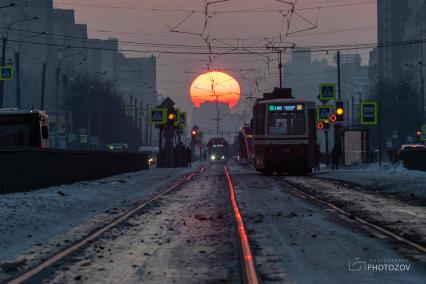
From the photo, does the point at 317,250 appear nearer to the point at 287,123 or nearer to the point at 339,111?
the point at 287,123

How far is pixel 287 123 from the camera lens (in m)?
34.5

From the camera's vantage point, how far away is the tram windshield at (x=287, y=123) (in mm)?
34406

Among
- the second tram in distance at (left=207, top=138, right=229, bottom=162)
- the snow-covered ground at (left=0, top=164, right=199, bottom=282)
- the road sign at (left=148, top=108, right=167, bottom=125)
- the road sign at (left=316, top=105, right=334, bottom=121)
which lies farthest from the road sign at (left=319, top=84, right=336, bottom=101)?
the second tram in distance at (left=207, top=138, right=229, bottom=162)

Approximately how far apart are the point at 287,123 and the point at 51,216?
66.1ft

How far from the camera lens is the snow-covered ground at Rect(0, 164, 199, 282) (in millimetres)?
11227

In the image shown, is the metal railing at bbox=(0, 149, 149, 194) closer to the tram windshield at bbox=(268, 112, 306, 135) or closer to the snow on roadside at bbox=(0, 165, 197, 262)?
the snow on roadside at bbox=(0, 165, 197, 262)

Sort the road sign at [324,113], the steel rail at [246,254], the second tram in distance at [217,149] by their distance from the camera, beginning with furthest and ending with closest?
the second tram in distance at [217,149], the road sign at [324,113], the steel rail at [246,254]

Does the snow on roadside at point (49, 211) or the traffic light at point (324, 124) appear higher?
the traffic light at point (324, 124)

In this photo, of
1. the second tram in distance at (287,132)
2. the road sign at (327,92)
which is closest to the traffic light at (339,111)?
the road sign at (327,92)

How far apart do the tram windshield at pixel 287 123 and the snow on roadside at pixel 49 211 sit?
35.0ft

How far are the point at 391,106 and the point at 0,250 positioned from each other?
304 ft

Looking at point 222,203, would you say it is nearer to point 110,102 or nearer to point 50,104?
point 110,102

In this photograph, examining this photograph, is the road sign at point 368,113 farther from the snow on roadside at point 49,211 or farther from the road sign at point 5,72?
the snow on roadside at point 49,211

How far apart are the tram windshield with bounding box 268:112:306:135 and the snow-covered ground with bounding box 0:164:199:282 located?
1112 cm
